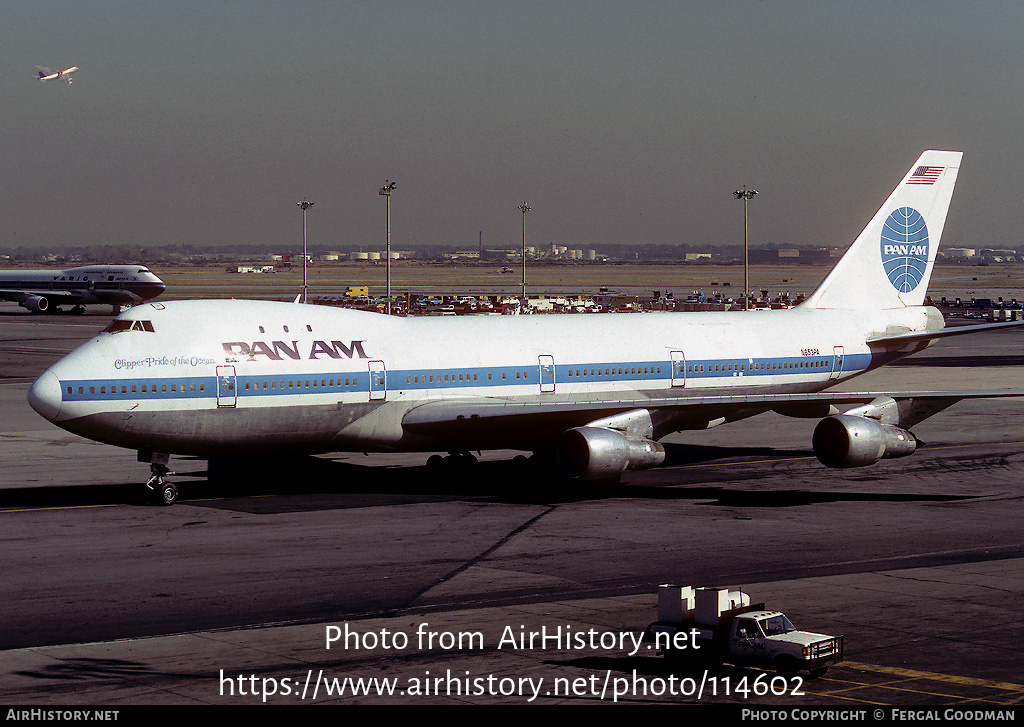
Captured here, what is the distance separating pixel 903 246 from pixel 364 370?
22425mm

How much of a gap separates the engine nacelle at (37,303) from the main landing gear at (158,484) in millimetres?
111499

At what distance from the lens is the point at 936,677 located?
732 inches

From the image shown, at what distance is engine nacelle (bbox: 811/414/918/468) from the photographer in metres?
35.5

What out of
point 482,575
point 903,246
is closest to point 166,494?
point 482,575

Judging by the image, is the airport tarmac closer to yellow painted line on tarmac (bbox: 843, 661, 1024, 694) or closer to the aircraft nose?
yellow painted line on tarmac (bbox: 843, 661, 1024, 694)

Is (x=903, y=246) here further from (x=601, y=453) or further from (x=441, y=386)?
(x=441, y=386)

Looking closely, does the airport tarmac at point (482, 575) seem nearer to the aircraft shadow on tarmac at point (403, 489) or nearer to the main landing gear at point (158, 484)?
the aircraft shadow on tarmac at point (403, 489)

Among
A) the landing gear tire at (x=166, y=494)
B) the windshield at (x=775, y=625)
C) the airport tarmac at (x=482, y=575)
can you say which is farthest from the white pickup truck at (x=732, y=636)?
the landing gear tire at (x=166, y=494)

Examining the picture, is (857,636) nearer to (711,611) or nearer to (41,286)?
(711,611)

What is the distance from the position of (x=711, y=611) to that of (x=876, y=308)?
30366mm

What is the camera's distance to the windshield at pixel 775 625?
62.6 ft

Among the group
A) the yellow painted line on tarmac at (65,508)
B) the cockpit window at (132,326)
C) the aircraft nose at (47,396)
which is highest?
the cockpit window at (132,326)

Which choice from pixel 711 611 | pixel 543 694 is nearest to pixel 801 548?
pixel 711 611

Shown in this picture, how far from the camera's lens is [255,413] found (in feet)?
113
